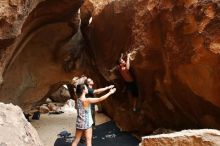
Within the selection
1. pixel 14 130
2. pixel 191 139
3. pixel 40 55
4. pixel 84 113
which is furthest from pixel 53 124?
pixel 14 130

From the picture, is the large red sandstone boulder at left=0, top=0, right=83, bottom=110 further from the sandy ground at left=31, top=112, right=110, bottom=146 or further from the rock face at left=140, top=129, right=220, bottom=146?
the rock face at left=140, top=129, right=220, bottom=146

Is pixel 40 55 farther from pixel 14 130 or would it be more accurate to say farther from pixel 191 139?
pixel 14 130

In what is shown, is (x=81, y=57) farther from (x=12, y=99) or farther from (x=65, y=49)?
(x=12, y=99)

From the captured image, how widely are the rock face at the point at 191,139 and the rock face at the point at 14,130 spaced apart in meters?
1.14

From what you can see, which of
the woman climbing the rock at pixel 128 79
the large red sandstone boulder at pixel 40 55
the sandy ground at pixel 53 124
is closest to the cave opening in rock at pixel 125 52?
the large red sandstone boulder at pixel 40 55

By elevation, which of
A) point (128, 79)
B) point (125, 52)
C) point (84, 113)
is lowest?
point (84, 113)

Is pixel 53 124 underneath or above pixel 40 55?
underneath

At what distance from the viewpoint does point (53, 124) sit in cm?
1337

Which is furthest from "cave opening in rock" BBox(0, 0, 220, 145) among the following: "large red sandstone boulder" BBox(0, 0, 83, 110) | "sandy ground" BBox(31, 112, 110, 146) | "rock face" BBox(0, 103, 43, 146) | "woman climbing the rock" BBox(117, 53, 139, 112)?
"rock face" BBox(0, 103, 43, 146)

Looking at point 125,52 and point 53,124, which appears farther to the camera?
point 53,124

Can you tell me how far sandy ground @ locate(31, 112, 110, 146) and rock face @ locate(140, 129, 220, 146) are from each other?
22.2ft

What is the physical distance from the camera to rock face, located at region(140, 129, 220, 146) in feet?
11.1

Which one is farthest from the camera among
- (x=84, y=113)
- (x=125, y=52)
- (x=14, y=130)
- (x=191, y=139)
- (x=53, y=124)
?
(x=53, y=124)

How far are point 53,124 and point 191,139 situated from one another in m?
10.4
